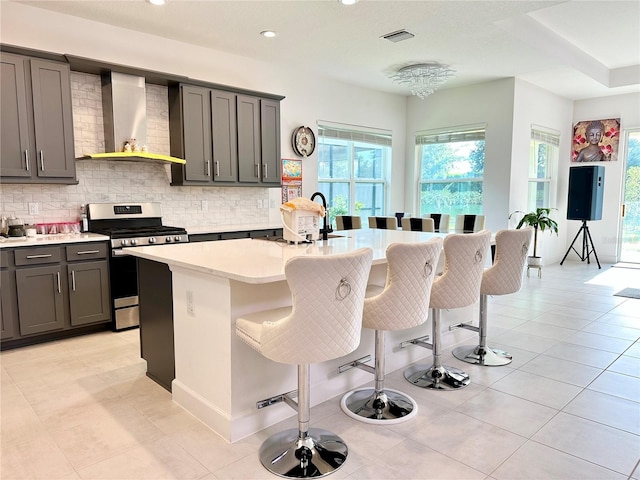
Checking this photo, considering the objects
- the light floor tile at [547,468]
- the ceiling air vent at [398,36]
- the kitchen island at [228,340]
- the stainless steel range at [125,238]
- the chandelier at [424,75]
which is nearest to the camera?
the light floor tile at [547,468]

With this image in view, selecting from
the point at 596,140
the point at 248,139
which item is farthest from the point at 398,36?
the point at 596,140

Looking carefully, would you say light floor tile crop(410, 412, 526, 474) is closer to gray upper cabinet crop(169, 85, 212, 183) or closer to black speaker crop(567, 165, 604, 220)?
gray upper cabinet crop(169, 85, 212, 183)

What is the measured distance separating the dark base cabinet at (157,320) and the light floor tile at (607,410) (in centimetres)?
Result: 238

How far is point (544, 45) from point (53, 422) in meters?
5.74

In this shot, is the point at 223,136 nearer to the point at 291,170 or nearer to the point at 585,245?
the point at 291,170

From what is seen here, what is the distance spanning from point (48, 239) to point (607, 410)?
13.7 feet

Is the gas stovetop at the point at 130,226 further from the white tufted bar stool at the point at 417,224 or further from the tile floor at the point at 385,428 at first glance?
the white tufted bar stool at the point at 417,224

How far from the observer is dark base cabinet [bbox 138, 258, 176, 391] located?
271cm

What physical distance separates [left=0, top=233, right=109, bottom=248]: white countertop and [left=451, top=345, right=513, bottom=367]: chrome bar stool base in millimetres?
3145

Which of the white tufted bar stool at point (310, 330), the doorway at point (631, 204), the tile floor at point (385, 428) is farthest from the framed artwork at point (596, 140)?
the white tufted bar stool at point (310, 330)

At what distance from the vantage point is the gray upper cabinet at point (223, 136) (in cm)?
460

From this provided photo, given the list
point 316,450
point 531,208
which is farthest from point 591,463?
point 531,208

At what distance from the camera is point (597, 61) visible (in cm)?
622

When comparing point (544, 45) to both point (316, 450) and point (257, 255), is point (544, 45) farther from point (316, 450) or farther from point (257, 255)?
point (316, 450)
